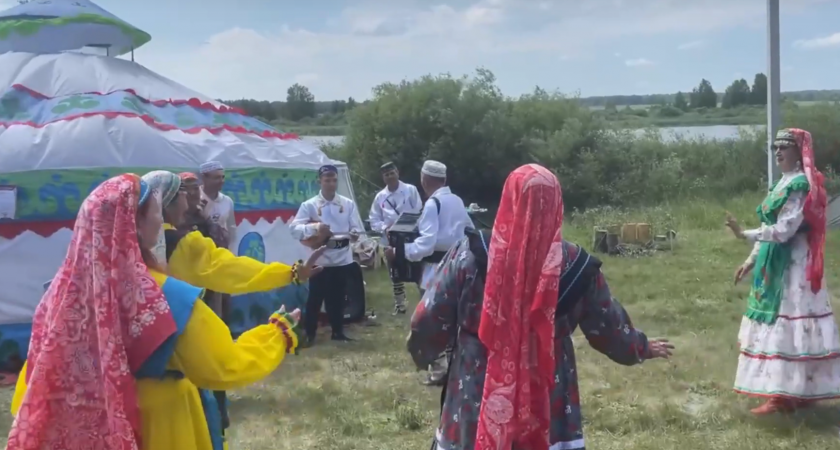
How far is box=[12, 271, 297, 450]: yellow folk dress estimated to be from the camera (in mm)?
2361

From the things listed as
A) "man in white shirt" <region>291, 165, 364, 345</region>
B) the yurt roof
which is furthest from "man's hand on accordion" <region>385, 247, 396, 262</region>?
the yurt roof

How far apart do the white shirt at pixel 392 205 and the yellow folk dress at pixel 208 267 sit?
15.4ft

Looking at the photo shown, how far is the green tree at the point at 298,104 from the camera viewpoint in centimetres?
3020

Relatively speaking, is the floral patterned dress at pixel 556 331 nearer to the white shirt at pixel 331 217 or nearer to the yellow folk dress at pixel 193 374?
the yellow folk dress at pixel 193 374

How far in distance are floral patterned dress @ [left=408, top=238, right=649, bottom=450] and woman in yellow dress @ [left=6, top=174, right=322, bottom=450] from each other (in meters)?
0.68

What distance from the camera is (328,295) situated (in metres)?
7.31

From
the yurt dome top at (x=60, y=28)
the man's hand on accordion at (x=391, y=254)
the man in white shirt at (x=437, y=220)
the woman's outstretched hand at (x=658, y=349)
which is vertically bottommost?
the man's hand on accordion at (x=391, y=254)

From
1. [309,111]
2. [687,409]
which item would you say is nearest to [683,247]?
[687,409]

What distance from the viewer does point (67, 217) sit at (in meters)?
6.93

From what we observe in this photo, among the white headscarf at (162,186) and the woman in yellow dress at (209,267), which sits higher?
the white headscarf at (162,186)

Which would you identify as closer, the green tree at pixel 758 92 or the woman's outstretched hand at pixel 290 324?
the woman's outstretched hand at pixel 290 324

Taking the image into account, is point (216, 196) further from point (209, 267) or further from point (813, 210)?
point (813, 210)

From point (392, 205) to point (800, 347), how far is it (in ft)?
14.4

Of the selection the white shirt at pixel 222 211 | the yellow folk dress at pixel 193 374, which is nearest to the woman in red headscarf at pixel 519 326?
the yellow folk dress at pixel 193 374
